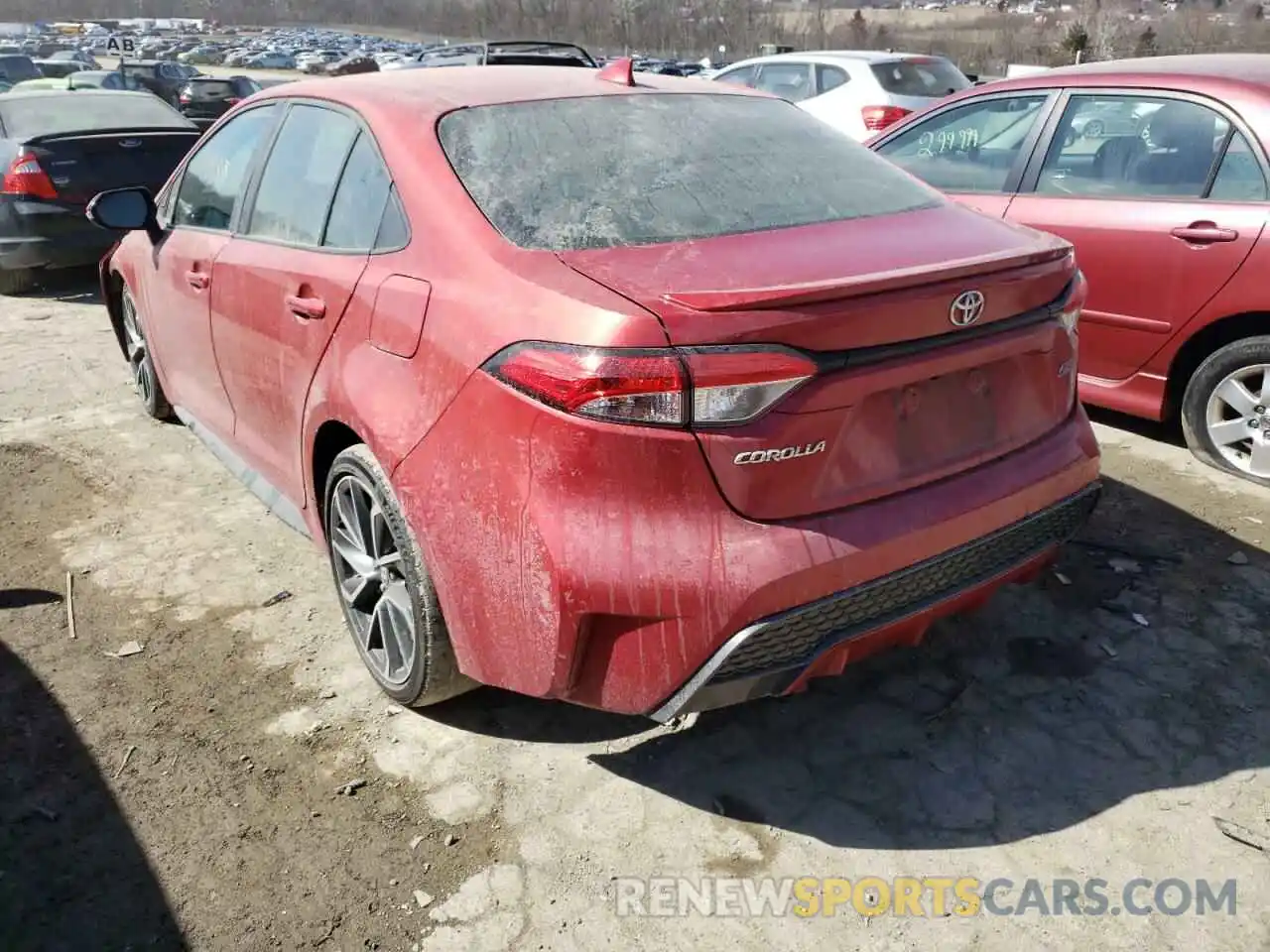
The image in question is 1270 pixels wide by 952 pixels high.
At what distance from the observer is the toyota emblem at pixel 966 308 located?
2.35 metres

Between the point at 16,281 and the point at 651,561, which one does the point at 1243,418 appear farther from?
the point at 16,281

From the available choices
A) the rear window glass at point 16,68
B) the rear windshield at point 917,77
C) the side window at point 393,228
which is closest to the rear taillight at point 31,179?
the side window at point 393,228

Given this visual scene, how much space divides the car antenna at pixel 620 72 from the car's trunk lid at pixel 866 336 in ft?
3.34

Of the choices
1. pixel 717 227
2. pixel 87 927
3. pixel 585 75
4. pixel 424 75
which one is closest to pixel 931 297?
pixel 717 227

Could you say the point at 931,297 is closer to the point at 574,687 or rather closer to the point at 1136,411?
the point at 574,687

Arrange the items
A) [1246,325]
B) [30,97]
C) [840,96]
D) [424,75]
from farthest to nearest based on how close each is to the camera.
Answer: [840,96] → [30,97] → [1246,325] → [424,75]

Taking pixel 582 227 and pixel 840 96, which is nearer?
pixel 582 227

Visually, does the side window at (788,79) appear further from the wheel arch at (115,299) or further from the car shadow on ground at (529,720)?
the car shadow on ground at (529,720)

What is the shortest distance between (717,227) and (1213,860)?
6.08 ft

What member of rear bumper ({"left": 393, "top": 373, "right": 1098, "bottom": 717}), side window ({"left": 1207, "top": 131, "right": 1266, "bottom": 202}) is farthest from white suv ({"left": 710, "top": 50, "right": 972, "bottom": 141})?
rear bumper ({"left": 393, "top": 373, "right": 1098, "bottom": 717})

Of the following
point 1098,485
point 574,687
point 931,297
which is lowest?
point 574,687

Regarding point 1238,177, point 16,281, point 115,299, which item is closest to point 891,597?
point 1238,177

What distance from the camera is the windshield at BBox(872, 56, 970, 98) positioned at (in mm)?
10805

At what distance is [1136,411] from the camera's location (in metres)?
4.63
